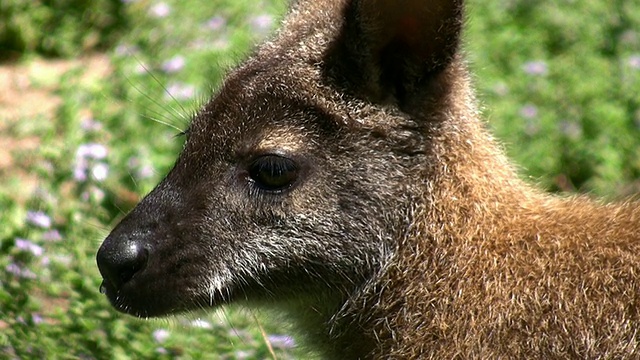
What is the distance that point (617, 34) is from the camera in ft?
28.3

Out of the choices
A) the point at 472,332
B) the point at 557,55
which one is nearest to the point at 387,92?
the point at 472,332

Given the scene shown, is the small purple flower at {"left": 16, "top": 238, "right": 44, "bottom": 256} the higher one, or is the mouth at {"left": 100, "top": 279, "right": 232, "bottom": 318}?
the small purple flower at {"left": 16, "top": 238, "right": 44, "bottom": 256}

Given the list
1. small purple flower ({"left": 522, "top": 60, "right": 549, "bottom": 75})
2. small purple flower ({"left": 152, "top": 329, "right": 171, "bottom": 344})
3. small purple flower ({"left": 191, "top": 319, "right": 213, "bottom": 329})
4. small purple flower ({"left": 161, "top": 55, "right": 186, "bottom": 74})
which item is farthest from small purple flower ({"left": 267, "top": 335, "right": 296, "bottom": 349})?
small purple flower ({"left": 522, "top": 60, "right": 549, "bottom": 75})

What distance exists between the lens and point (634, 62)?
8141 mm

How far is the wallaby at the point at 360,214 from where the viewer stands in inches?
182

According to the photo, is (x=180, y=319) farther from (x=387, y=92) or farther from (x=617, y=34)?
(x=617, y=34)

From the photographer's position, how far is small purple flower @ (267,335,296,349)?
551cm

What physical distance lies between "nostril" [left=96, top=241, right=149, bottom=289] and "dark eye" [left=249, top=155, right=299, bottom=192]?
1.80ft

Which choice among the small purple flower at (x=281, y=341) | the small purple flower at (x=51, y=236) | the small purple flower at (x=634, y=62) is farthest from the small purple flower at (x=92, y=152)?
the small purple flower at (x=634, y=62)

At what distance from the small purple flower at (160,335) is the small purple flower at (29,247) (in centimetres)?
83

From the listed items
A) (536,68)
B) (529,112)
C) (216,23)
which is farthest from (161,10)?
(529,112)

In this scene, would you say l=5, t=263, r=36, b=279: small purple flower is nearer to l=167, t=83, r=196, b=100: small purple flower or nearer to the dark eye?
the dark eye

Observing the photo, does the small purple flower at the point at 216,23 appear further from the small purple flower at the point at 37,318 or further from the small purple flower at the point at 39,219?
the small purple flower at the point at 37,318

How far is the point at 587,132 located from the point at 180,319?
3657 mm
